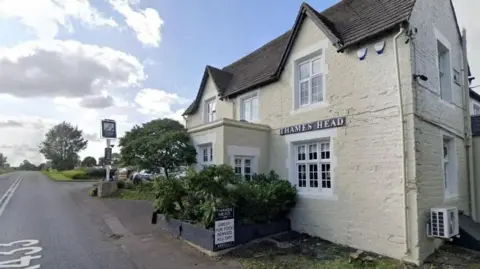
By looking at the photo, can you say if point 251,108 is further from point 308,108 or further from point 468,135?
point 468,135

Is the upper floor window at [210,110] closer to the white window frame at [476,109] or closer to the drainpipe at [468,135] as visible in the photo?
the drainpipe at [468,135]

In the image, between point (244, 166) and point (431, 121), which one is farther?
point (244, 166)

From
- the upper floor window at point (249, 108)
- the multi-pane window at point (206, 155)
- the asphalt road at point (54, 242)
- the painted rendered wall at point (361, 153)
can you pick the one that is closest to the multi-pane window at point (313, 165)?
the painted rendered wall at point (361, 153)

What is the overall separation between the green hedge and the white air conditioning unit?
4.20 meters

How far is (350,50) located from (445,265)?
6.33 meters

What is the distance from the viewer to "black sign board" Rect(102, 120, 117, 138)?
19955 millimetres

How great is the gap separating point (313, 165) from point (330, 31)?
14.8 feet

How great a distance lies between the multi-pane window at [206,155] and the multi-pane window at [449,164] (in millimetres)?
8409

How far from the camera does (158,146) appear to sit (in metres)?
13.6

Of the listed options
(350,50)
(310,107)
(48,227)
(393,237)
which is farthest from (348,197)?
(48,227)

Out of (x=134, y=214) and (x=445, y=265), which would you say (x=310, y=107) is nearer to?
(x=445, y=265)

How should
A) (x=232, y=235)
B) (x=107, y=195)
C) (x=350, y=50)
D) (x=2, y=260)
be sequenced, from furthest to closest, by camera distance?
(x=107, y=195)
(x=350, y=50)
(x=232, y=235)
(x=2, y=260)

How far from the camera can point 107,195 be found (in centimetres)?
1812

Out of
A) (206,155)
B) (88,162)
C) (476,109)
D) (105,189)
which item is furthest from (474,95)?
(88,162)
